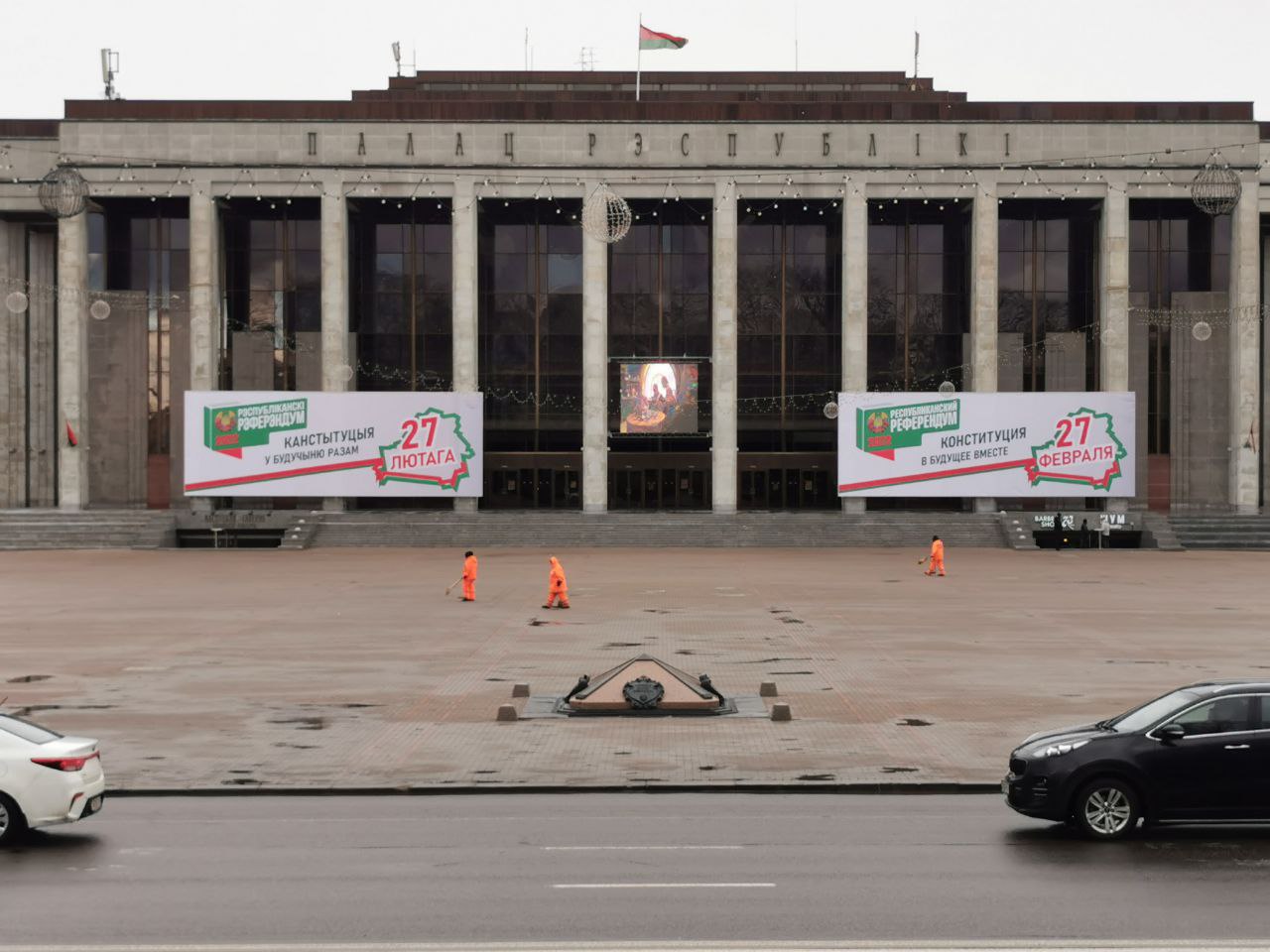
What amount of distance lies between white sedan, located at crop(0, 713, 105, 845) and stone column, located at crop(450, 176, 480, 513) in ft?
191

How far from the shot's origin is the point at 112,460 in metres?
77.5

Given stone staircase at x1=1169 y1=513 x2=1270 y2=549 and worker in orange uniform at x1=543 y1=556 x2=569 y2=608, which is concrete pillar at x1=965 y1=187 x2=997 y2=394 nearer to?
stone staircase at x1=1169 y1=513 x2=1270 y2=549

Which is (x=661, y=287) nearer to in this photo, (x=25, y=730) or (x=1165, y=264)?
(x=1165, y=264)

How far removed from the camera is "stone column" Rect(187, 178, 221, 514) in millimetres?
71500

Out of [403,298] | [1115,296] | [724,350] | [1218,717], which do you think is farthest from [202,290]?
[1218,717]

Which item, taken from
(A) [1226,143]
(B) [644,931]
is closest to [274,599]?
(B) [644,931]

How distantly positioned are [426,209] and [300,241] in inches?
275

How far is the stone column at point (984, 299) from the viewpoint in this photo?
7150 cm

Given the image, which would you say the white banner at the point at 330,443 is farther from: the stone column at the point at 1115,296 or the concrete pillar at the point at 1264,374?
the concrete pillar at the point at 1264,374

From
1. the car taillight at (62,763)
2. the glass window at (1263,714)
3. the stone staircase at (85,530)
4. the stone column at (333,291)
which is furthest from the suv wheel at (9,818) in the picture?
the stone column at (333,291)

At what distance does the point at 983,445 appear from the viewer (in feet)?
232

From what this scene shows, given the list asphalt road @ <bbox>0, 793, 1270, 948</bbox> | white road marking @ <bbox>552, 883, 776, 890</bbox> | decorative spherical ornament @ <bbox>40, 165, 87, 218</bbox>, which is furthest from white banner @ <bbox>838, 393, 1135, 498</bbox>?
white road marking @ <bbox>552, 883, 776, 890</bbox>

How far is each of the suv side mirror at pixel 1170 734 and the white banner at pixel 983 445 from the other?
56949 millimetres

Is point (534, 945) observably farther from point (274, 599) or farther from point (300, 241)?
point (300, 241)
